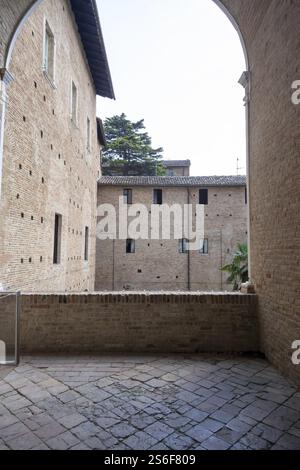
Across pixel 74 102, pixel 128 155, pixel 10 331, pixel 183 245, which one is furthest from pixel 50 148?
pixel 128 155

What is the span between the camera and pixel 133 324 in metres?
4.34

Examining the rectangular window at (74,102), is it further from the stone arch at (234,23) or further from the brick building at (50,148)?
the stone arch at (234,23)

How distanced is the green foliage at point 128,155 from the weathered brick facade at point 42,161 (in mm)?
16971

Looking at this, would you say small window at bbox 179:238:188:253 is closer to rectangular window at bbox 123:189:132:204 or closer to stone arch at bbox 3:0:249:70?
rectangular window at bbox 123:189:132:204

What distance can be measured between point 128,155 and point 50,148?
22717 millimetres

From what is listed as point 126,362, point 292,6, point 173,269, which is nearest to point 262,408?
point 126,362

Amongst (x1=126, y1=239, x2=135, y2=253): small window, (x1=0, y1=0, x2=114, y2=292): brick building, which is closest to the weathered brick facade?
(x1=0, y1=0, x2=114, y2=292): brick building

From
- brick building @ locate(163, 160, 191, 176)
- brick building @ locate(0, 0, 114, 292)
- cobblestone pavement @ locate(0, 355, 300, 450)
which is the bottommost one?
cobblestone pavement @ locate(0, 355, 300, 450)

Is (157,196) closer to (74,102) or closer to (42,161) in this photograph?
(74,102)

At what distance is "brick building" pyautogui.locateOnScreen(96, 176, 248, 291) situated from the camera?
18047 mm

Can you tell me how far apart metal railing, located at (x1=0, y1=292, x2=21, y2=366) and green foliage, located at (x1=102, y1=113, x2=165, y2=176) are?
1021 inches

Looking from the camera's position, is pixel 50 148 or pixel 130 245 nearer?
pixel 50 148

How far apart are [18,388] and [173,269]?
1528 centimetres
